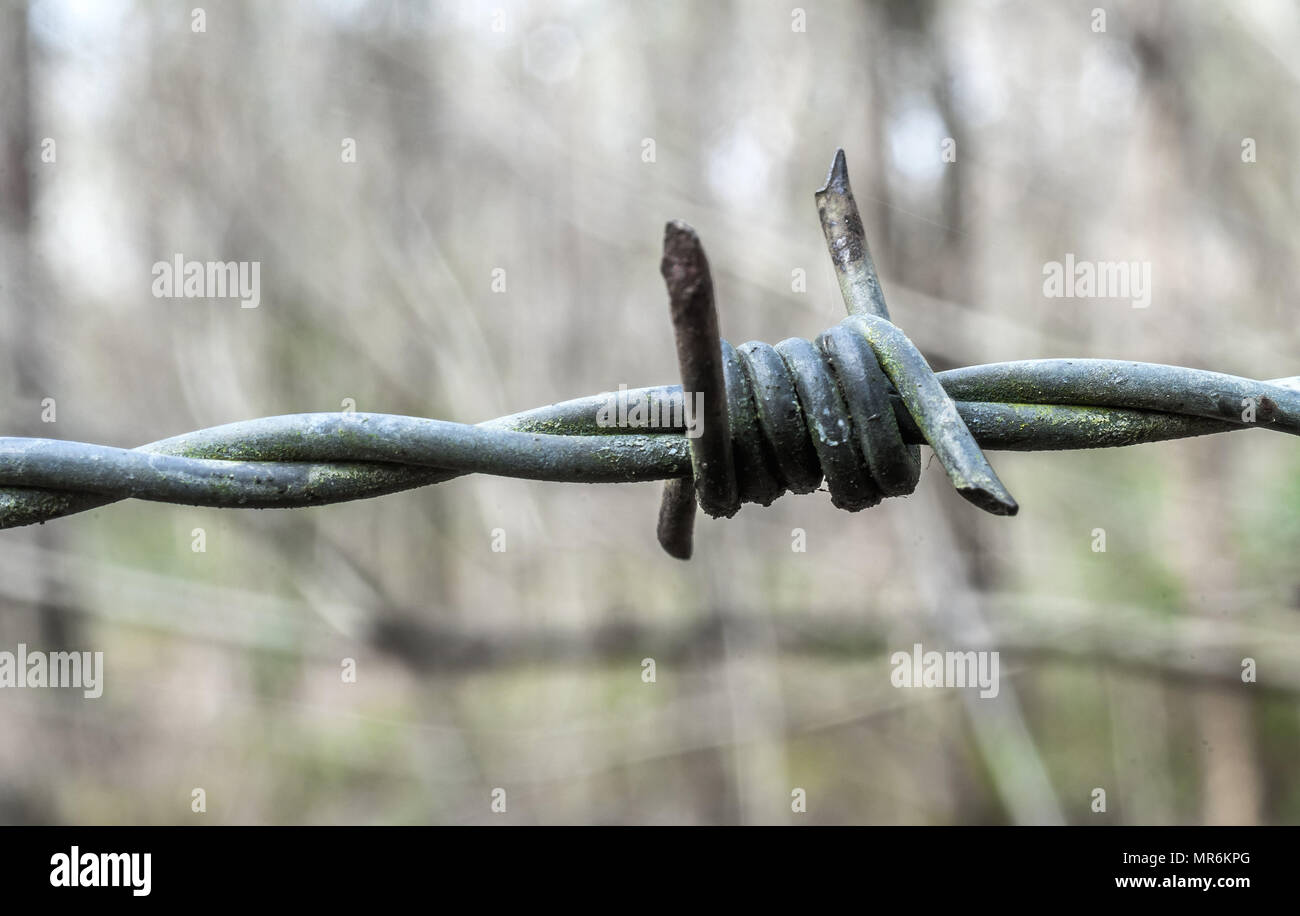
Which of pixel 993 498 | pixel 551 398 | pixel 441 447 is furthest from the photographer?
pixel 551 398

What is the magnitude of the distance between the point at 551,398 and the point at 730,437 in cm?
202

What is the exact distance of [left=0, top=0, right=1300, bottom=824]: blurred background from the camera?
217cm

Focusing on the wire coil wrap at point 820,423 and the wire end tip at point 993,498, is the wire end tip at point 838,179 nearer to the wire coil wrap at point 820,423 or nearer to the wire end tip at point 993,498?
the wire coil wrap at point 820,423

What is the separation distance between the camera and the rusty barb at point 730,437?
1.38 ft

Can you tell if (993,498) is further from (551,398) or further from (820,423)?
(551,398)

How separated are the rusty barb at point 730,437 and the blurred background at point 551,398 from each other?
5.85 feet

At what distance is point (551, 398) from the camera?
239 centimetres

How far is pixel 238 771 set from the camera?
2426 millimetres

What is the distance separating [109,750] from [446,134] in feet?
6.94

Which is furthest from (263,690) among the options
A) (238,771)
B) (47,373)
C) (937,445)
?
(937,445)

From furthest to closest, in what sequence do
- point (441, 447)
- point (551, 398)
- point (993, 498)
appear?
point (551, 398) < point (441, 447) < point (993, 498)

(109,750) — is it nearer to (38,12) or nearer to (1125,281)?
(38,12)

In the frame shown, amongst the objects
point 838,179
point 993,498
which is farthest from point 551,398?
point 993,498

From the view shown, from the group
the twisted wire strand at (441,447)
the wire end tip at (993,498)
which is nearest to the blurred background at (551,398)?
the twisted wire strand at (441,447)
